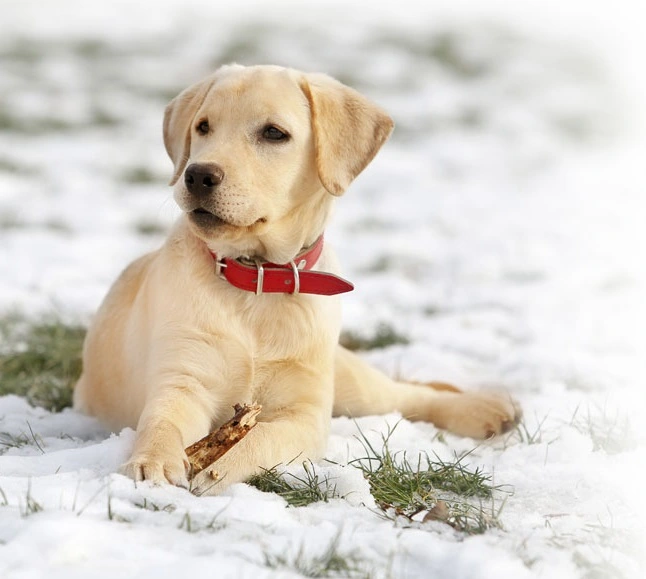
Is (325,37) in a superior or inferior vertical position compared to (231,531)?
superior

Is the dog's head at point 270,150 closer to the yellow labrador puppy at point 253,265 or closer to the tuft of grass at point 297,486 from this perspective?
the yellow labrador puppy at point 253,265

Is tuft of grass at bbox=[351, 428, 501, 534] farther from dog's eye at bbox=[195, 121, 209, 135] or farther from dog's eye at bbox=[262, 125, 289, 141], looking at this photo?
dog's eye at bbox=[195, 121, 209, 135]

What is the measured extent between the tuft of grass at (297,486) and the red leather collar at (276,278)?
0.75 m

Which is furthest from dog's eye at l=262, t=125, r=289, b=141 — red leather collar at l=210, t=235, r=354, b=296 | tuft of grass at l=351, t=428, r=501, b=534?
tuft of grass at l=351, t=428, r=501, b=534

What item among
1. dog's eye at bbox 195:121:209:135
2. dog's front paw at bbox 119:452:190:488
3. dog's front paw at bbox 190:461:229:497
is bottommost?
dog's front paw at bbox 190:461:229:497

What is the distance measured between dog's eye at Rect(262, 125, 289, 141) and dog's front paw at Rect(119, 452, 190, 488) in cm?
124

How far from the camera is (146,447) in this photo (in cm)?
297

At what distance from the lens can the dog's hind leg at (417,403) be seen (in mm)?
4020

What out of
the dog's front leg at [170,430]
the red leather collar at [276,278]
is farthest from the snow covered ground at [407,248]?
the red leather collar at [276,278]

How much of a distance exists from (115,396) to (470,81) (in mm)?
11393

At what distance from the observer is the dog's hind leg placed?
4020 mm

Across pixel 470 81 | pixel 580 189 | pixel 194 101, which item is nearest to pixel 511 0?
pixel 470 81

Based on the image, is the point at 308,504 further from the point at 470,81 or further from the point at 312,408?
the point at 470,81

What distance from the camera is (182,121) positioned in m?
3.77
